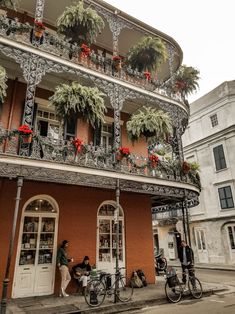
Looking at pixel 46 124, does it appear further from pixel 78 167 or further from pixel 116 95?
pixel 78 167

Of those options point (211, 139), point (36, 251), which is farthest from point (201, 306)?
point (211, 139)

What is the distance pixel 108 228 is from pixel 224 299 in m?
4.56

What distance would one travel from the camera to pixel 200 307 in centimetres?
672

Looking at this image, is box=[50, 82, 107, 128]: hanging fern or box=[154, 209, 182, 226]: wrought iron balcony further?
box=[154, 209, 182, 226]: wrought iron balcony

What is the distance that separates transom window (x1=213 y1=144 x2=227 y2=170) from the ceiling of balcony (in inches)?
371

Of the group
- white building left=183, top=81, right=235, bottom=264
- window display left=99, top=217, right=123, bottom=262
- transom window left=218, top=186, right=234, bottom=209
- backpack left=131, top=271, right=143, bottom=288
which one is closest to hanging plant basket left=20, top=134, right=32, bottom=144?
window display left=99, top=217, right=123, bottom=262

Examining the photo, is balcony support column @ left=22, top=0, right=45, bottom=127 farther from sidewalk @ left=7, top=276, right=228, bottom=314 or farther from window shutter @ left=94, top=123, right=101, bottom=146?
sidewalk @ left=7, top=276, right=228, bottom=314

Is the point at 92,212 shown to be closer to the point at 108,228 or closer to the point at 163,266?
the point at 108,228

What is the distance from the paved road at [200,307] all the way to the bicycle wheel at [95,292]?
1102mm

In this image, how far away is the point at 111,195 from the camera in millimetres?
10352

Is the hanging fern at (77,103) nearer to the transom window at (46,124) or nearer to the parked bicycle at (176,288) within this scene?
the transom window at (46,124)

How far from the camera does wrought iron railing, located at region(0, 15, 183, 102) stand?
806cm

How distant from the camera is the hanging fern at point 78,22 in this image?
29.0 feet

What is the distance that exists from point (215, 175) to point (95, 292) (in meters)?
16.5
